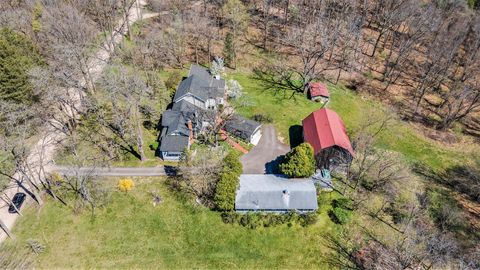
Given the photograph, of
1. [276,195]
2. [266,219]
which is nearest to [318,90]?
[276,195]

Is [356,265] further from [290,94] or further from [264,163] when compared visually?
[290,94]

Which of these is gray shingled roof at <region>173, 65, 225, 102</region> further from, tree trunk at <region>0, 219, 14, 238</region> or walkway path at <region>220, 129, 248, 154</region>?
tree trunk at <region>0, 219, 14, 238</region>

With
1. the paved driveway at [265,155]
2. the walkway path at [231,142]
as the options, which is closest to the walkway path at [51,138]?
the walkway path at [231,142]

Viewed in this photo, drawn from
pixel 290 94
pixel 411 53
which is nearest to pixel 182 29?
pixel 290 94

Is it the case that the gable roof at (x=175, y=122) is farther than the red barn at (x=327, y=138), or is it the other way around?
the gable roof at (x=175, y=122)

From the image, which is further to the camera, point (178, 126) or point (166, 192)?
point (178, 126)

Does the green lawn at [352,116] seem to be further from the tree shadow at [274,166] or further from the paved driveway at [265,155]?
the tree shadow at [274,166]
